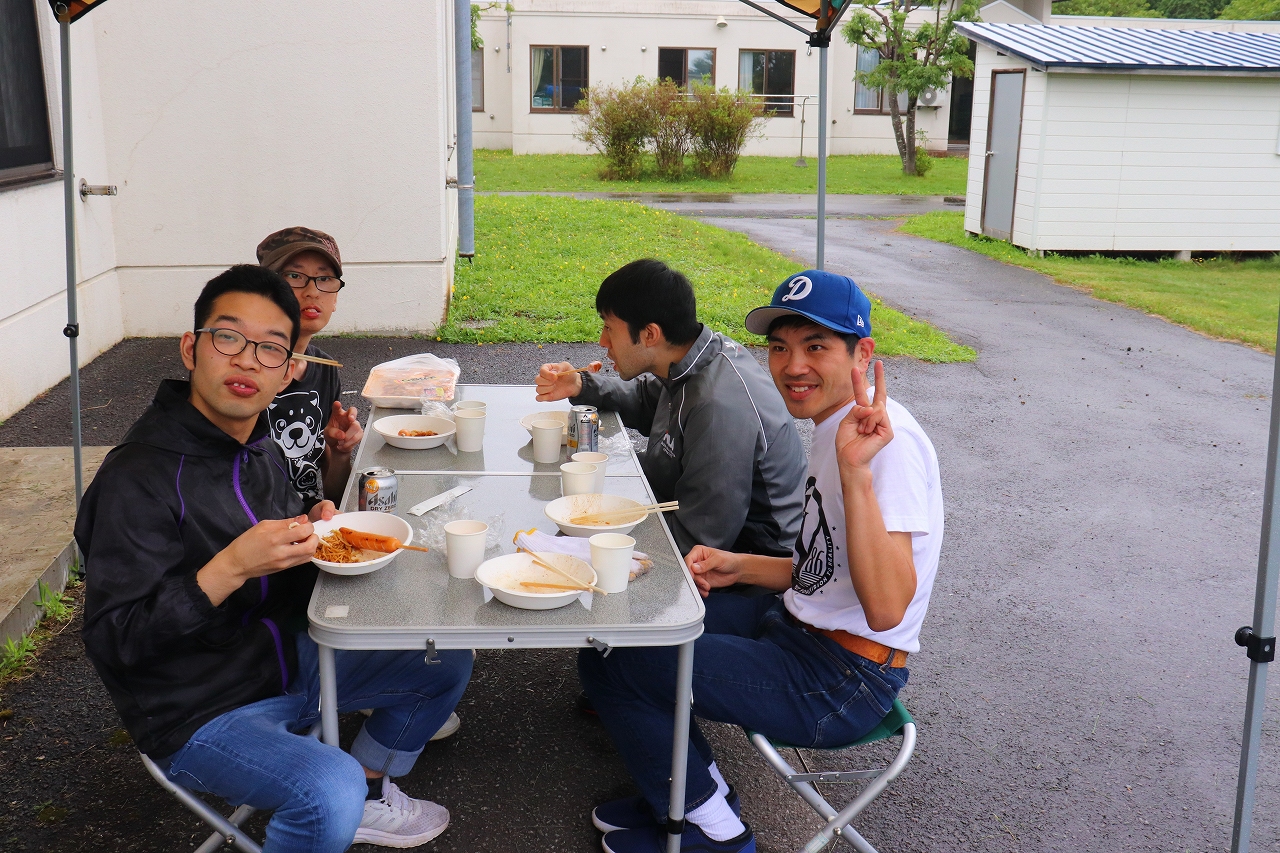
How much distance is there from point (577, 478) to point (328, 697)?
0.95 meters

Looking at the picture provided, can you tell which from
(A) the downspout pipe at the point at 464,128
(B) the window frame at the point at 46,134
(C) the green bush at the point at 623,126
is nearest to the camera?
(B) the window frame at the point at 46,134

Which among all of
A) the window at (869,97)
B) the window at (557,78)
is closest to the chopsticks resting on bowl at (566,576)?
the window at (557,78)

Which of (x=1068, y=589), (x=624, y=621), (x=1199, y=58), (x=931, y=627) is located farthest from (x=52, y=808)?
(x=1199, y=58)

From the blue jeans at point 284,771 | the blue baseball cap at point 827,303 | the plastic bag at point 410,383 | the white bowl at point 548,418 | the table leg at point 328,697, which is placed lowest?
the blue jeans at point 284,771

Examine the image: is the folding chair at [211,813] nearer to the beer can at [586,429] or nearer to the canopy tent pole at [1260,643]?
the beer can at [586,429]

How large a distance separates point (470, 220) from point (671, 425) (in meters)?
8.82

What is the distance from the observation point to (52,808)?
114 inches

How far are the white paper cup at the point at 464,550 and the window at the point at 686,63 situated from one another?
28.2 metres

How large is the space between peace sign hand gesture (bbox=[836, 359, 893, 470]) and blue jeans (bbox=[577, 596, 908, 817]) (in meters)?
0.54

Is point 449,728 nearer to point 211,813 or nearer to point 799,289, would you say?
point 211,813

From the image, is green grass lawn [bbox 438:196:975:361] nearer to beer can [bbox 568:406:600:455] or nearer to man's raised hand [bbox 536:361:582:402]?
man's raised hand [bbox 536:361:582:402]

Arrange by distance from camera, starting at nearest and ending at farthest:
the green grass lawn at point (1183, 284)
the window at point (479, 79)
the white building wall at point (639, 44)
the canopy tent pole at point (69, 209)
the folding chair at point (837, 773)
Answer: the folding chair at point (837, 773), the canopy tent pole at point (69, 209), the green grass lawn at point (1183, 284), the white building wall at point (639, 44), the window at point (479, 79)

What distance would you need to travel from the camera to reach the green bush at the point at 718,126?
2306 centimetres

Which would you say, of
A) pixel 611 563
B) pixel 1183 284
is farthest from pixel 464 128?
pixel 611 563
